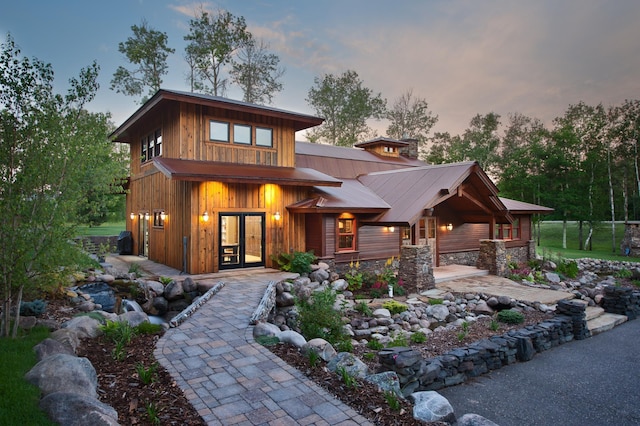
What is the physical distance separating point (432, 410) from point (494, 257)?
12242 mm

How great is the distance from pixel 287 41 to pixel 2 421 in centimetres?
2178

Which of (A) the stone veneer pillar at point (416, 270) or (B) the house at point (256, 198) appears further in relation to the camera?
(A) the stone veneer pillar at point (416, 270)

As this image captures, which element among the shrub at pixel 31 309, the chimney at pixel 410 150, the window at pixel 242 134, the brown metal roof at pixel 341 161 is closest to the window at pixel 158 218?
the window at pixel 242 134

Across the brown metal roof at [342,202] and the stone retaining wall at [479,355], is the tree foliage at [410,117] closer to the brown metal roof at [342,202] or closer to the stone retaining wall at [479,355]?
the brown metal roof at [342,202]

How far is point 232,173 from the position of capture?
10.4m

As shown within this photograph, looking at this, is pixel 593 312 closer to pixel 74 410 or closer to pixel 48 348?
pixel 74 410

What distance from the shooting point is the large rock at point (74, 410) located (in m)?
2.81

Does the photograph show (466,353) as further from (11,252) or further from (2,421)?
(11,252)

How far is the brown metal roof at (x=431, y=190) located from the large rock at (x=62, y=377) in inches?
395

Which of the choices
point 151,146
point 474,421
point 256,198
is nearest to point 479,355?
point 474,421

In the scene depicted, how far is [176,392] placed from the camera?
12.7ft

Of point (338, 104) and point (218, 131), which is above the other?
point (338, 104)

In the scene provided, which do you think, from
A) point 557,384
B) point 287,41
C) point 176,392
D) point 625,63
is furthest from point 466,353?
point 625,63

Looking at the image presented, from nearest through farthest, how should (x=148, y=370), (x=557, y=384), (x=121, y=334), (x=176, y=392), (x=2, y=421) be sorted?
(x=2, y=421)
(x=176, y=392)
(x=148, y=370)
(x=121, y=334)
(x=557, y=384)
